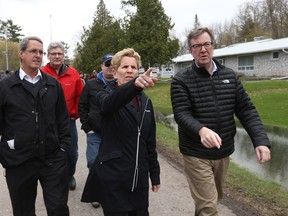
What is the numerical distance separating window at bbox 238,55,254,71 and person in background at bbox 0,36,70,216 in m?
39.6

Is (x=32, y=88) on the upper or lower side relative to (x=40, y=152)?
upper

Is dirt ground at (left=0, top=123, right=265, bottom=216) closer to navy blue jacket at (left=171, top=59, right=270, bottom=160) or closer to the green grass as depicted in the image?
navy blue jacket at (left=171, top=59, right=270, bottom=160)

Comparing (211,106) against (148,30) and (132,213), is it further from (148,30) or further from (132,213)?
(148,30)

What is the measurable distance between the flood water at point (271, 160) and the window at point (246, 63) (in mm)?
30061

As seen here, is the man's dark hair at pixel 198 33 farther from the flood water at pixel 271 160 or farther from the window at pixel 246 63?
the window at pixel 246 63

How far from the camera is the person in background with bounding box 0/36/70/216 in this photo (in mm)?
3455

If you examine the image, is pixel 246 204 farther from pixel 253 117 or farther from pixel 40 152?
pixel 40 152

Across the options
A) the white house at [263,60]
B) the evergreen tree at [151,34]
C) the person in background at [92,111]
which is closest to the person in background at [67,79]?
the person in background at [92,111]

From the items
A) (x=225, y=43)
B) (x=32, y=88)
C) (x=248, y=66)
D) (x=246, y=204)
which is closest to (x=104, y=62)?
(x=32, y=88)

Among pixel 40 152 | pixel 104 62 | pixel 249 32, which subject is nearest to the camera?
pixel 40 152

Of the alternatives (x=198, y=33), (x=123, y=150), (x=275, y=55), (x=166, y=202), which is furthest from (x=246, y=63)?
(x=123, y=150)

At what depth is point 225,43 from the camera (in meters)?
79.0

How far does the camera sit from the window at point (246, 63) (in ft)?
135

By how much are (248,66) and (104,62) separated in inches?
1525
